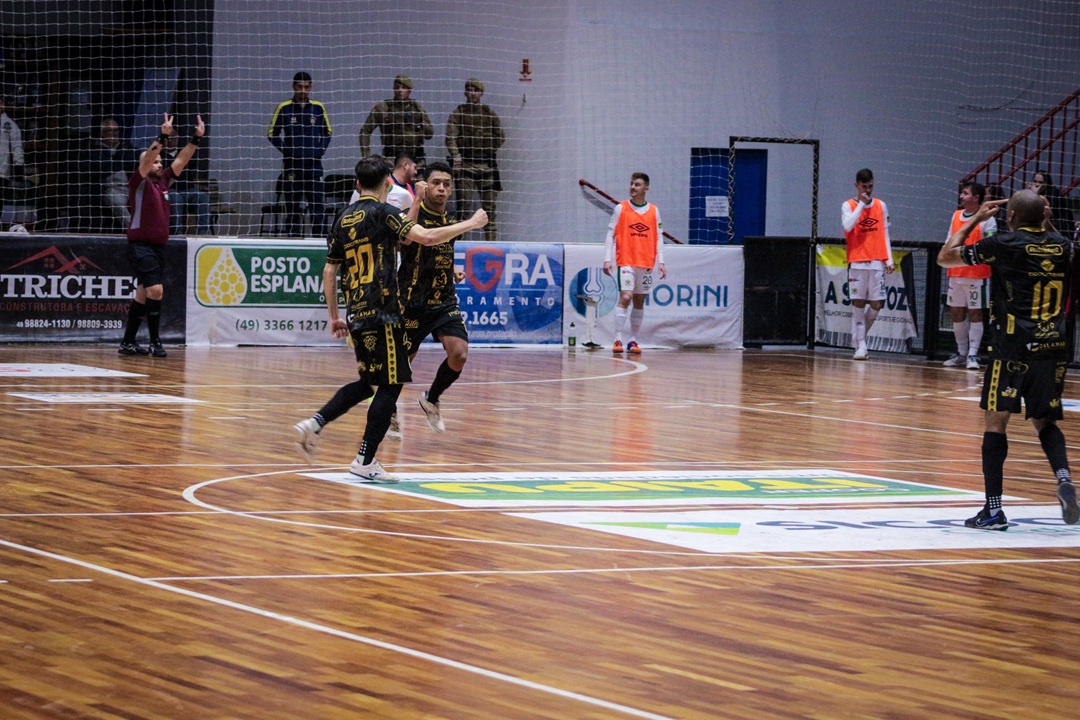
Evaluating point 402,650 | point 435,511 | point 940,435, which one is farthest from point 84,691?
point 940,435

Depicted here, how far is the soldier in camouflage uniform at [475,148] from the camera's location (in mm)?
21172

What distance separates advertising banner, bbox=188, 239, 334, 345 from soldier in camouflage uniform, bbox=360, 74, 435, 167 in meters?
2.27

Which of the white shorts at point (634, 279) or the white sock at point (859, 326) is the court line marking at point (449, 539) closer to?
the white shorts at point (634, 279)

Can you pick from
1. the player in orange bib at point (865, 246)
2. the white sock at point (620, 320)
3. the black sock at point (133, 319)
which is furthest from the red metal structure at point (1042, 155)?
the black sock at point (133, 319)

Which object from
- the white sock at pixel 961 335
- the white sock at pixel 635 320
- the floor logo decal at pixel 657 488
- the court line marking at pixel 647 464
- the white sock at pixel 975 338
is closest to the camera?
the floor logo decal at pixel 657 488

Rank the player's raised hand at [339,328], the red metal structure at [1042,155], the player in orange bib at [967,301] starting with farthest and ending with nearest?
the red metal structure at [1042,155]
the player in orange bib at [967,301]
the player's raised hand at [339,328]

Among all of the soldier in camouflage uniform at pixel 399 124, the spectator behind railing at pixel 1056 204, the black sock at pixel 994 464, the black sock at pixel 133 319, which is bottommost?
the black sock at pixel 994 464

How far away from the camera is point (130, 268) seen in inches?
727

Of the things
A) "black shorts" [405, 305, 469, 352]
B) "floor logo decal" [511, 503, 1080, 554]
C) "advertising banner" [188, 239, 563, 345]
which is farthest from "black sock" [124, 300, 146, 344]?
"floor logo decal" [511, 503, 1080, 554]

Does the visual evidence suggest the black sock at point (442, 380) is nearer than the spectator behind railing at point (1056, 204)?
Yes

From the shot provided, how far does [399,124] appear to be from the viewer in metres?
20.9

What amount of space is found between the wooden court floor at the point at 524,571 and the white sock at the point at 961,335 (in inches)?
287

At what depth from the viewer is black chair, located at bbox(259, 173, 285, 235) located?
68.0 ft

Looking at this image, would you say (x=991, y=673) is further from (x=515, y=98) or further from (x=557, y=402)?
(x=515, y=98)
